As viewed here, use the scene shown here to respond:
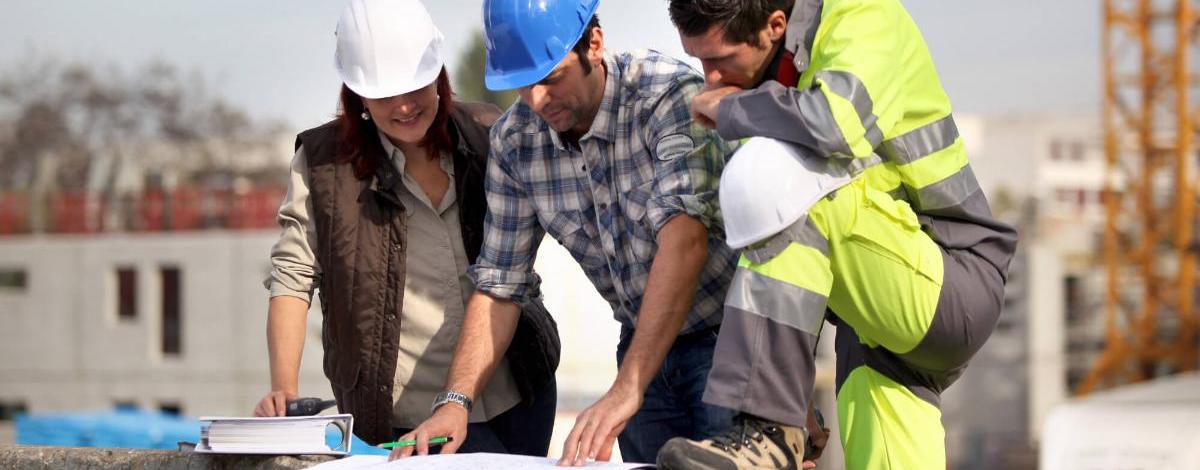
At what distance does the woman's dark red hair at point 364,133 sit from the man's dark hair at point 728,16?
2.92 ft

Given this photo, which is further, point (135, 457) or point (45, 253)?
point (45, 253)

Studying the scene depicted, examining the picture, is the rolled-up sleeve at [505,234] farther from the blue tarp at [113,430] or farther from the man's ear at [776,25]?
the blue tarp at [113,430]

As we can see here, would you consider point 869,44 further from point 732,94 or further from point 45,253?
point 45,253

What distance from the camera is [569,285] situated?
108 ft

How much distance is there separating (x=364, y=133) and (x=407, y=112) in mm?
164

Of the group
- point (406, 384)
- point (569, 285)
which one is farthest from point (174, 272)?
point (406, 384)

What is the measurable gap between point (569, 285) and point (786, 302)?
99.3 ft

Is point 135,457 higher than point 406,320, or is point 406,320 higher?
point 406,320

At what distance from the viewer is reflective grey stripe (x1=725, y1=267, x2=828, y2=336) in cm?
259

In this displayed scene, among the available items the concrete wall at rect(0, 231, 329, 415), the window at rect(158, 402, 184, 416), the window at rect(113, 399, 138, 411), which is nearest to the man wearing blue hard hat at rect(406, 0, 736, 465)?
the concrete wall at rect(0, 231, 329, 415)

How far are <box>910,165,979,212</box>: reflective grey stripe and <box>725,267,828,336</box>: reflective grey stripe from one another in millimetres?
347

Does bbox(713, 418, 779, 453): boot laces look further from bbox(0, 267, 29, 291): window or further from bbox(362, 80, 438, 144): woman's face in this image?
bbox(0, 267, 29, 291): window

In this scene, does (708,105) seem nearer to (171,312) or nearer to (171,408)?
(171,312)

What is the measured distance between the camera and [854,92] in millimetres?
2631
